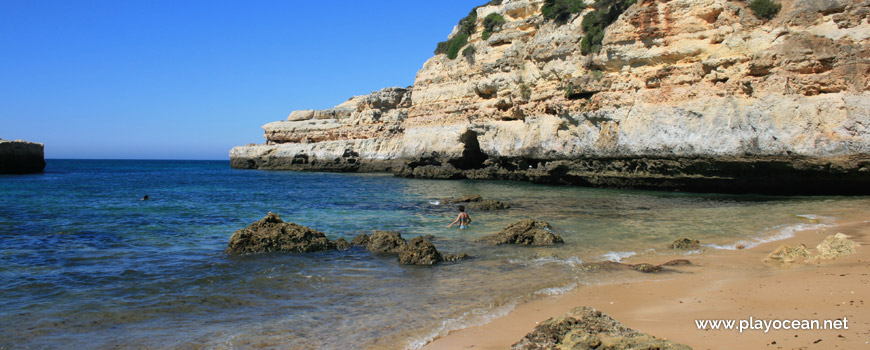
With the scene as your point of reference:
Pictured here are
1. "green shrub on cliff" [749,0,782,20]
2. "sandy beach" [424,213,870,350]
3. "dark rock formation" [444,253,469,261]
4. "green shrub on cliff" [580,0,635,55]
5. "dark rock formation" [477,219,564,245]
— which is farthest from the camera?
"green shrub on cliff" [580,0,635,55]

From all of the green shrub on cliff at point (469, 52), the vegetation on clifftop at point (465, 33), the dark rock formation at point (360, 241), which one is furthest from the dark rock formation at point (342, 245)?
the vegetation on clifftop at point (465, 33)

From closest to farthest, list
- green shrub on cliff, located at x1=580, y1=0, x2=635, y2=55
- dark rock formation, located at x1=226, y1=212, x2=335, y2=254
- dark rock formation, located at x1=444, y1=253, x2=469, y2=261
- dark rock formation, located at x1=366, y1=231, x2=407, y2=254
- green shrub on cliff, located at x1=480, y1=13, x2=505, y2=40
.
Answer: dark rock formation, located at x1=444, y1=253, x2=469, y2=261, dark rock formation, located at x1=226, y1=212, x2=335, y2=254, dark rock formation, located at x1=366, y1=231, x2=407, y2=254, green shrub on cliff, located at x1=580, y1=0, x2=635, y2=55, green shrub on cliff, located at x1=480, y1=13, x2=505, y2=40

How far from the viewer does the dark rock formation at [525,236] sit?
1012 centimetres

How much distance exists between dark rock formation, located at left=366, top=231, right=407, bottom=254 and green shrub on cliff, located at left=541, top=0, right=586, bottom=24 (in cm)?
2124

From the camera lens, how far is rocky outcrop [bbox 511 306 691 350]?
12.6 ft

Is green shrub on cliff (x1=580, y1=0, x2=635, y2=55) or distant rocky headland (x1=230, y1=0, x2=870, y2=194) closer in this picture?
distant rocky headland (x1=230, y1=0, x2=870, y2=194)

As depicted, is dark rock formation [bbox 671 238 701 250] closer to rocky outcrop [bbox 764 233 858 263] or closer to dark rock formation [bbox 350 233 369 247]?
rocky outcrop [bbox 764 233 858 263]

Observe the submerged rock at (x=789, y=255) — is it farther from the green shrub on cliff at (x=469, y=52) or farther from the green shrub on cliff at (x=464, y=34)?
the green shrub on cliff at (x=464, y=34)

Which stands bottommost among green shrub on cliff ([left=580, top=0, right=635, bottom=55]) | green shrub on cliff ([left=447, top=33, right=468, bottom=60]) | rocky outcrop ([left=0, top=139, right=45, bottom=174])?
rocky outcrop ([left=0, top=139, right=45, bottom=174])

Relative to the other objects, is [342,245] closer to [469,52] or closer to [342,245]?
[342,245]

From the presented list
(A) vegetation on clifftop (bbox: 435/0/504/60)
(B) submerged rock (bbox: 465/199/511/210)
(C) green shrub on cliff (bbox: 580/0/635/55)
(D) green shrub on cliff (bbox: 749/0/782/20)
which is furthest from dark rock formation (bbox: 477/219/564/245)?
(A) vegetation on clifftop (bbox: 435/0/504/60)

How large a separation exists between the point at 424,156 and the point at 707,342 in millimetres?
30561

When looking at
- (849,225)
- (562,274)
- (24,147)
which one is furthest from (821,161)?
(24,147)

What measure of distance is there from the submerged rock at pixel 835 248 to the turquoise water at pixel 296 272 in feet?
5.78
